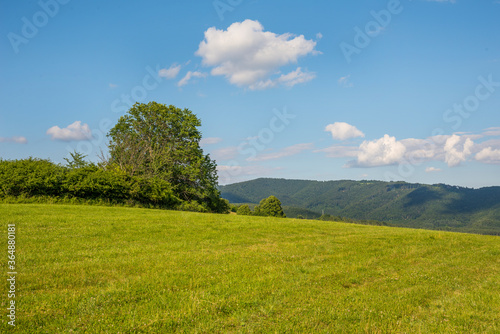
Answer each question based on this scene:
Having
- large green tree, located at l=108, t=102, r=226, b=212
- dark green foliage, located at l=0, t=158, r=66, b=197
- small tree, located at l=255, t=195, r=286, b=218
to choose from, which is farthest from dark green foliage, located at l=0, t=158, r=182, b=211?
small tree, located at l=255, t=195, r=286, b=218

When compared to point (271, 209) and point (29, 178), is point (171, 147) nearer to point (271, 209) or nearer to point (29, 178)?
point (29, 178)

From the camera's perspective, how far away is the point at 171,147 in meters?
47.2

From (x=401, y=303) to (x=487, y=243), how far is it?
1618 cm

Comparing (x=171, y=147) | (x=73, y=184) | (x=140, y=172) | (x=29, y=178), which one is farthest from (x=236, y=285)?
(x=171, y=147)

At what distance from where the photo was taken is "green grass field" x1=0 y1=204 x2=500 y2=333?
20.7 ft

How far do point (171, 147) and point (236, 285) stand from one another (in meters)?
41.1

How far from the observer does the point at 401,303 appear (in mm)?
7820

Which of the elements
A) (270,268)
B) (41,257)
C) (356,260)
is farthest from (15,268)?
(356,260)

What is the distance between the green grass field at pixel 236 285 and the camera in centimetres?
632

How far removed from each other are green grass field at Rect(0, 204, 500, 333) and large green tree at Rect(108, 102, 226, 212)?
2867 centimetres

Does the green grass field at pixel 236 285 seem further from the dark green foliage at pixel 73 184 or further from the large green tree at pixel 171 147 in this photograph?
the large green tree at pixel 171 147

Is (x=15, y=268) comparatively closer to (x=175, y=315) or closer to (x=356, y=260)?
(x=175, y=315)

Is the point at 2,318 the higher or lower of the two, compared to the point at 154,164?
lower

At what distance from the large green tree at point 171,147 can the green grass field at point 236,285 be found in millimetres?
28674
